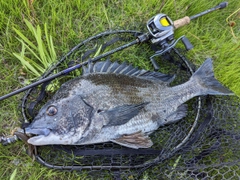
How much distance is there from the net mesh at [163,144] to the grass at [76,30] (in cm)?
21

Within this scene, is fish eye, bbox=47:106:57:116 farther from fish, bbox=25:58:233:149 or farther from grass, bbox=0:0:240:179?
grass, bbox=0:0:240:179

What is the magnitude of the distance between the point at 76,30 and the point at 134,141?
153 centimetres

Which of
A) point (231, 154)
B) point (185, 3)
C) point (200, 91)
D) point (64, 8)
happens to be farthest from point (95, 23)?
point (231, 154)

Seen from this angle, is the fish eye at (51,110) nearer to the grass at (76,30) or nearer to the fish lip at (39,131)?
the fish lip at (39,131)

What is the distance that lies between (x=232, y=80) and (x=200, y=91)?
79 cm

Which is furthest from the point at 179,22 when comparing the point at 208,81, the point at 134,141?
the point at 134,141

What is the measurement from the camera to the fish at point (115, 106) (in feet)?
8.75

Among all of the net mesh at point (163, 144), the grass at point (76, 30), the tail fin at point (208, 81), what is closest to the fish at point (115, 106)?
the tail fin at point (208, 81)

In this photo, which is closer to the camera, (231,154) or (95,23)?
(231,154)

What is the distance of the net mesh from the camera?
2969 millimetres

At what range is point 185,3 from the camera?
3.81 m

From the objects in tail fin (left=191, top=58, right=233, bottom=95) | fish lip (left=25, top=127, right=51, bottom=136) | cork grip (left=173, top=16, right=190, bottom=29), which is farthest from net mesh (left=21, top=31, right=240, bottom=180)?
fish lip (left=25, top=127, right=51, bottom=136)

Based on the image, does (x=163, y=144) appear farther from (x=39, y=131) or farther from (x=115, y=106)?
(x=39, y=131)

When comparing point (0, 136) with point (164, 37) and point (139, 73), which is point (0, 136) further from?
point (164, 37)
